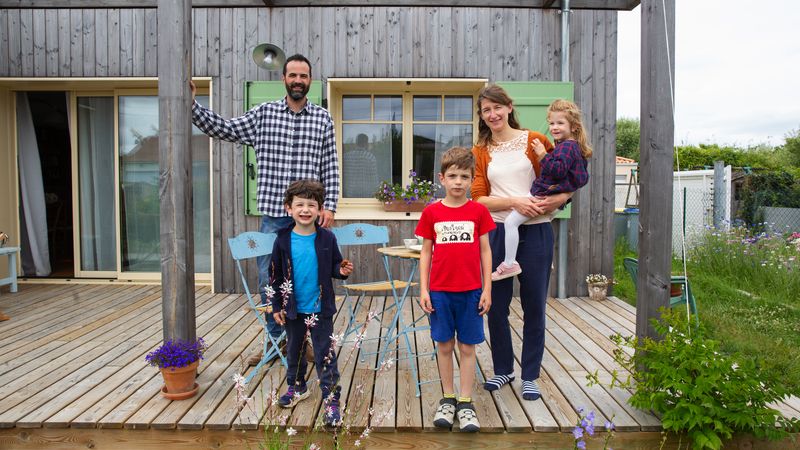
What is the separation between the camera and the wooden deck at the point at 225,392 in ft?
7.58

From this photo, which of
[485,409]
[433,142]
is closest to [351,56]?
[433,142]

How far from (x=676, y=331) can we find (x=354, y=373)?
1.64 metres

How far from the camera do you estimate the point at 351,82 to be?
5238 millimetres

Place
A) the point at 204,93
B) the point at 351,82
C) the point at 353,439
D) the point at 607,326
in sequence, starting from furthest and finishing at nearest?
the point at 204,93, the point at 351,82, the point at 607,326, the point at 353,439

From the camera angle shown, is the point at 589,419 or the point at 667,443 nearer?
the point at 589,419

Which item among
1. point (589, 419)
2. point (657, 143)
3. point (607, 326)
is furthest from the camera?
point (607, 326)

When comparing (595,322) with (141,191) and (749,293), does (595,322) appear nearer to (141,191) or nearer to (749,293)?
(749,293)

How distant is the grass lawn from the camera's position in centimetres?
370

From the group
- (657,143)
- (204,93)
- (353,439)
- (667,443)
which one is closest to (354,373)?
(353,439)

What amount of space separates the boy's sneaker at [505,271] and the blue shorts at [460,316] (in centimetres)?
21

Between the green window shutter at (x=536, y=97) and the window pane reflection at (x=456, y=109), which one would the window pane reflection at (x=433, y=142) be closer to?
the window pane reflection at (x=456, y=109)

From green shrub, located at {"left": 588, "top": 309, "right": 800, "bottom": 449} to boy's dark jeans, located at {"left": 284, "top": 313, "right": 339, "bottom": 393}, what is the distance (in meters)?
1.36

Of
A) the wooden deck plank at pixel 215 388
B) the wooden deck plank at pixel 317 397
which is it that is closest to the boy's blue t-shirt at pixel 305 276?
the wooden deck plank at pixel 317 397

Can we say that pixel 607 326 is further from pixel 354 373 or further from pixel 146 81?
pixel 146 81
